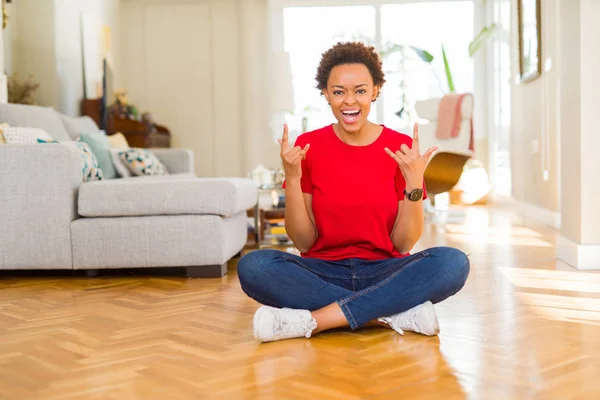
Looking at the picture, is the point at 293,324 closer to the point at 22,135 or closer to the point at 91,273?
the point at 91,273

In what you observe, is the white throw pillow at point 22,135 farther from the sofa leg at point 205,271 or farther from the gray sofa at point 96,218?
the sofa leg at point 205,271

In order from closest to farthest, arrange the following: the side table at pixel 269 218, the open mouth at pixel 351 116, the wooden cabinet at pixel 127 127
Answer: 1. the open mouth at pixel 351 116
2. the side table at pixel 269 218
3. the wooden cabinet at pixel 127 127

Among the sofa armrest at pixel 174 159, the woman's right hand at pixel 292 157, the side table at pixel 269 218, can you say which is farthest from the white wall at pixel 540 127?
the woman's right hand at pixel 292 157

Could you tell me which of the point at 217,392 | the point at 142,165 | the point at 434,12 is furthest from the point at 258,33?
the point at 217,392

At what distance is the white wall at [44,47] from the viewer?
6246 millimetres

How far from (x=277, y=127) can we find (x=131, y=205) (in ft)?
17.7

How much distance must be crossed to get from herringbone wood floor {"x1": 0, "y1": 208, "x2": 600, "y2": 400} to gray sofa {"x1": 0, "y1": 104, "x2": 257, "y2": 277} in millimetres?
230

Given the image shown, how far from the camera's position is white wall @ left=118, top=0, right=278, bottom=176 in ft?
28.5

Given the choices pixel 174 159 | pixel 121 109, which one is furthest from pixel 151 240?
pixel 121 109

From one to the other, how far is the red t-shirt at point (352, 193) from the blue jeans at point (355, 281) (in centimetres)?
6

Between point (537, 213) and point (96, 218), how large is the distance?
3.76 metres

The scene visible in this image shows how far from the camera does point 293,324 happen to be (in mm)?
2150

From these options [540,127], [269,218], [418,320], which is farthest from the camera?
[540,127]

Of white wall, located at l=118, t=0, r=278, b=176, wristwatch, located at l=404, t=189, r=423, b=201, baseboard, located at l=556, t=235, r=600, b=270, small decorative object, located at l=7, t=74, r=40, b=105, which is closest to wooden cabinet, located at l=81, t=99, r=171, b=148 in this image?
small decorative object, located at l=7, t=74, r=40, b=105
